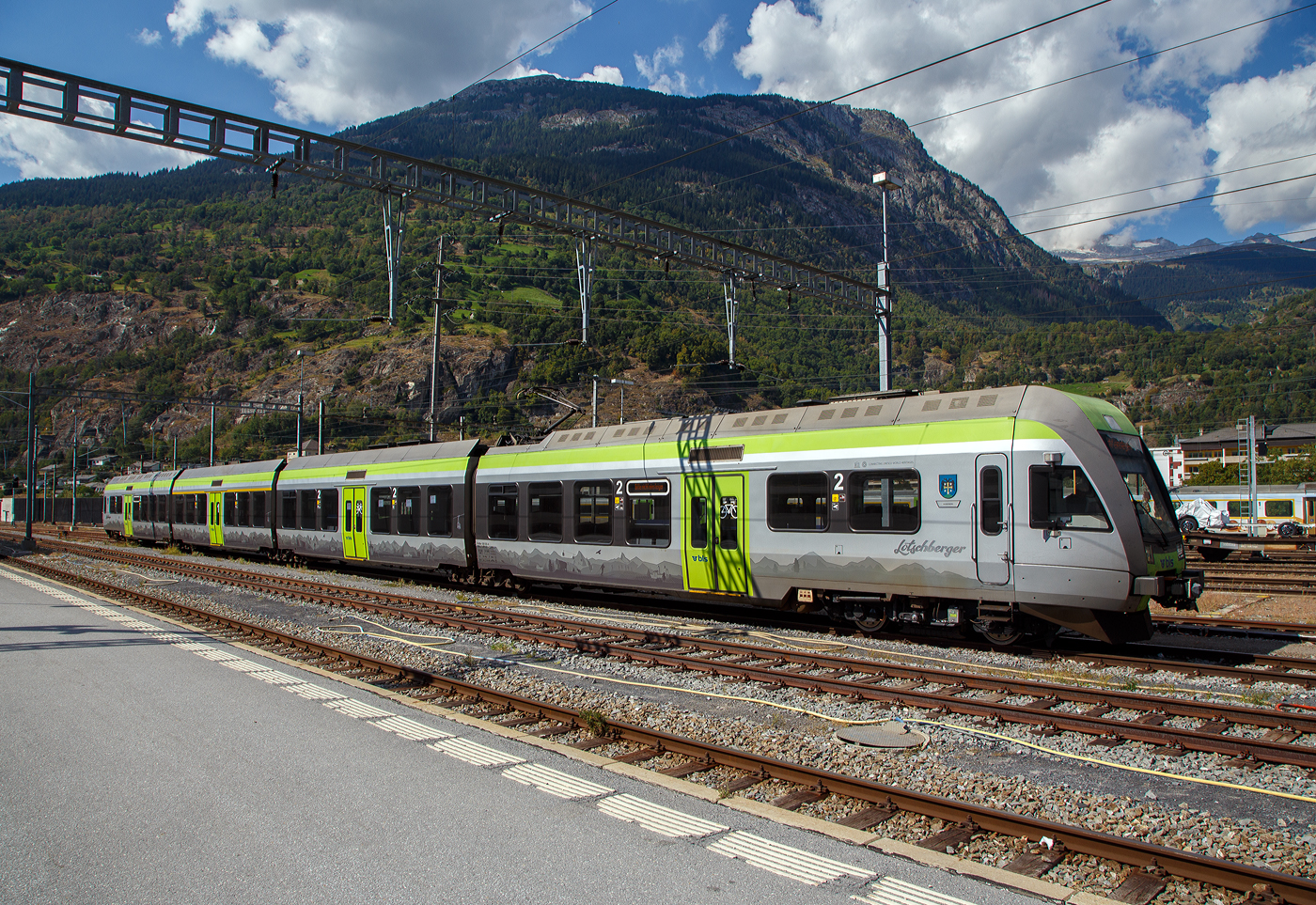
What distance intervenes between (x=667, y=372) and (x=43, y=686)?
270ft

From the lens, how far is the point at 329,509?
933 inches

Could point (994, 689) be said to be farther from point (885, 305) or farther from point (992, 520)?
point (885, 305)

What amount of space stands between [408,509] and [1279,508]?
58.0 metres

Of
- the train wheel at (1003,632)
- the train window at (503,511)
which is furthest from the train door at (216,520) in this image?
the train wheel at (1003,632)

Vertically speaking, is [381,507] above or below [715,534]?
above

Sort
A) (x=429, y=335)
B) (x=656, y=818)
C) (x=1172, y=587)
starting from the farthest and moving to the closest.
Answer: (x=429, y=335) < (x=1172, y=587) < (x=656, y=818)

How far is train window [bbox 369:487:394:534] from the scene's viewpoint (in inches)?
834

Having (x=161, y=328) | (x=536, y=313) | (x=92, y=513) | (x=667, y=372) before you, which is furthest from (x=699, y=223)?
(x=92, y=513)

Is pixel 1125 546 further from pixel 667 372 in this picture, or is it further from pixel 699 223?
pixel 699 223

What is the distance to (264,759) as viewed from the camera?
6.45 meters

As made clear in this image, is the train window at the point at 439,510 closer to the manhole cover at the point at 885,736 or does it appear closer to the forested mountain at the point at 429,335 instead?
the manhole cover at the point at 885,736

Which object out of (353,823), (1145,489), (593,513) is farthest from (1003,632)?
(353,823)

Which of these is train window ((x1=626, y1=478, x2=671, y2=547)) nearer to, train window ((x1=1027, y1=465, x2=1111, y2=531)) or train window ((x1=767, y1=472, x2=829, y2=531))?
train window ((x1=767, y1=472, x2=829, y2=531))

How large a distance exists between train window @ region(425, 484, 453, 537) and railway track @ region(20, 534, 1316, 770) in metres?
5.08
